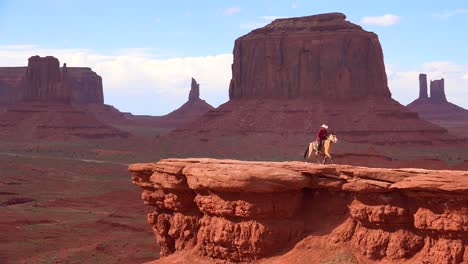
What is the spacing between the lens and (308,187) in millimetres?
18938

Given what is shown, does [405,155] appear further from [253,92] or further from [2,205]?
[2,205]

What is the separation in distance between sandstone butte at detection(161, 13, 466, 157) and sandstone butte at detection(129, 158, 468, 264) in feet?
218

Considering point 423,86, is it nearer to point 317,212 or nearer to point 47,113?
point 47,113

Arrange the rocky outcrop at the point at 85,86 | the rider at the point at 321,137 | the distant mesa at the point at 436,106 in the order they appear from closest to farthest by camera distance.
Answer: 1. the rider at the point at 321,137
2. the distant mesa at the point at 436,106
3. the rocky outcrop at the point at 85,86

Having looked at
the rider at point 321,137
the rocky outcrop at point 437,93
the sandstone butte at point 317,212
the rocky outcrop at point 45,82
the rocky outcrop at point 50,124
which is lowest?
the sandstone butte at point 317,212

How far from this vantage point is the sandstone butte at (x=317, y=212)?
16.6 m

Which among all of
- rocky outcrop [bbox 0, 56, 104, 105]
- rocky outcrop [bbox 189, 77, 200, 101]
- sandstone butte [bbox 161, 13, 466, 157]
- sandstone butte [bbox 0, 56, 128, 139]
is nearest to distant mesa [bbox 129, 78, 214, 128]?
rocky outcrop [bbox 189, 77, 200, 101]

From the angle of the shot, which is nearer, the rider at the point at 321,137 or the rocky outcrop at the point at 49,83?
the rider at the point at 321,137

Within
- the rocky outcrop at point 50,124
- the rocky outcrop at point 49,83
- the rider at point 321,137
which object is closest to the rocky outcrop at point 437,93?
the rocky outcrop at point 49,83

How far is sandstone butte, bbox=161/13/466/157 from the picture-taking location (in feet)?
299

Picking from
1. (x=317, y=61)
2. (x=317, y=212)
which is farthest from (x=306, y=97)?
(x=317, y=212)

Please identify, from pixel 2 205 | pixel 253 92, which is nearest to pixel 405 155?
pixel 253 92

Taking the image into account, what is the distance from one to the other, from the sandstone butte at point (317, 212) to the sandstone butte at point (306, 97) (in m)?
66.4

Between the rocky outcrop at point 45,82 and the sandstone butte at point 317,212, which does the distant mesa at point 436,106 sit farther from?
the sandstone butte at point 317,212
